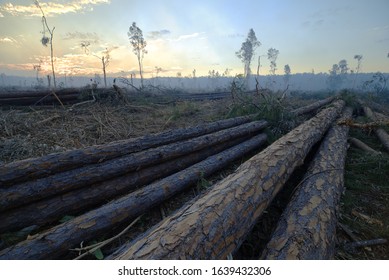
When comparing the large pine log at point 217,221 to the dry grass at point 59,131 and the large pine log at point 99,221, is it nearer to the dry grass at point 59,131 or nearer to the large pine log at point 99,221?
the large pine log at point 99,221

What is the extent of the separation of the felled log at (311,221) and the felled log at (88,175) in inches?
73.7

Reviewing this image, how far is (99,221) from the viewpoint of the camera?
2.31 m

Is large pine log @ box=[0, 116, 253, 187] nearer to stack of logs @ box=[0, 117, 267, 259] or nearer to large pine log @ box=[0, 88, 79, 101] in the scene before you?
stack of logs @ box=[0, 117, 267, 259]

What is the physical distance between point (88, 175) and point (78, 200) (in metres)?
0.31

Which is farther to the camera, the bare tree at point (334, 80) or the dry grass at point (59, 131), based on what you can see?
the bare tree at point (334, 80)

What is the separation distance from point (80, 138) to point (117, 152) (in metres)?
2.11

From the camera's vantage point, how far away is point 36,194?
2.43 meters

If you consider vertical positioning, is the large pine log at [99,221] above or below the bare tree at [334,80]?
below

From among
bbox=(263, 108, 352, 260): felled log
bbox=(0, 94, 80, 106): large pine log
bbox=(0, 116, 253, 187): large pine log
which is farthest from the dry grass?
bbox=(263, 108, 352, 260): felled log

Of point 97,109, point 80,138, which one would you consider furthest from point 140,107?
point 80,138

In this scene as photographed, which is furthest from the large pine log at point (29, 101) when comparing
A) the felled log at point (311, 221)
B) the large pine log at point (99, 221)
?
the felled log at point (311, 221)

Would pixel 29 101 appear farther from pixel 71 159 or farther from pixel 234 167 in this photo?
pixel 234 167

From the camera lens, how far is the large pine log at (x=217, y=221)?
1.52 meters

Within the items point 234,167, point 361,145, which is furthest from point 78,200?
point 361,145
